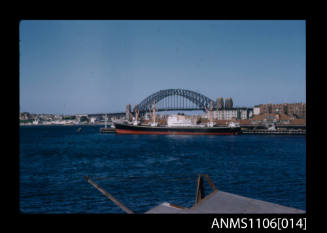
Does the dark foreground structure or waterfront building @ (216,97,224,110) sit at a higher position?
waterfront building @ (216,97,224,110)

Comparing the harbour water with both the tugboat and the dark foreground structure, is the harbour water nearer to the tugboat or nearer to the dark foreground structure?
the dark foreground structure

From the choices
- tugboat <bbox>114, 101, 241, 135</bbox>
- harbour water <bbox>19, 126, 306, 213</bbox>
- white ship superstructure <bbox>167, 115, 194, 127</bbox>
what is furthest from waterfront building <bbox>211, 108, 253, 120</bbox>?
harbour water <bbox>19, 126, 306, 213</bbox>

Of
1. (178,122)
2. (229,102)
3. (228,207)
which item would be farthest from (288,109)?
(228,207)

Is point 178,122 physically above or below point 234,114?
below

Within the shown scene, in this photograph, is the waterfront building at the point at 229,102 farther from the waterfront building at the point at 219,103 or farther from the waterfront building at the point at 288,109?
the waterfront building at the point at 288,109

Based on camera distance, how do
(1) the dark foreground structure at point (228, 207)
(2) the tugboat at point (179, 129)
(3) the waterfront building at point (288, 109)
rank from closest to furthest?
(1) the dark foreground structure at point (228, 207), (2) the tugboat at point (179, 129), (3) the waterfront building at point (288, 109)

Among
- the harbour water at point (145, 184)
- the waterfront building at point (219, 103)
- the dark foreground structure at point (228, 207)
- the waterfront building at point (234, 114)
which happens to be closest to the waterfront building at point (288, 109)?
the waterfront building at point (234, 114)

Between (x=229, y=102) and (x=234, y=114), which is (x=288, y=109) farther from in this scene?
(x=229, y=102)

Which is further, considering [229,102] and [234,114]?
[229,102]

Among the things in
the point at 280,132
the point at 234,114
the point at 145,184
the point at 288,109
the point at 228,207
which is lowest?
the point at 145,184
